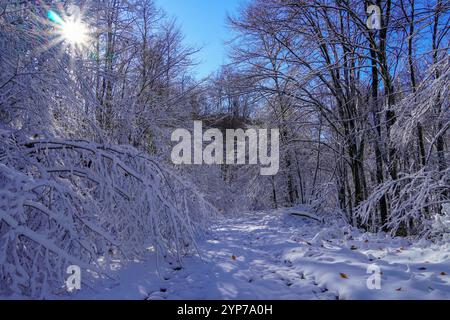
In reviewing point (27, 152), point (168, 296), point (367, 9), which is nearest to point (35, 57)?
point (27, 152)

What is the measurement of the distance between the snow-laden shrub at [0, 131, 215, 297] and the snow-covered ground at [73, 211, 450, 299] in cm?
38

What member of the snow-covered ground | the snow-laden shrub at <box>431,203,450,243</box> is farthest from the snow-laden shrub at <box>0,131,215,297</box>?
the snow-laden shrub at <box>431,203,450,243</box>

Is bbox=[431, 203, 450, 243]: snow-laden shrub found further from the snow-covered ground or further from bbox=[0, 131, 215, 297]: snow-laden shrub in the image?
bbox=[0, 131, 215, 297]: snow-laden shrub

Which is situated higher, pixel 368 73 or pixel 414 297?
pixel 368 73

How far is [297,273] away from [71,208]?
2.90 m

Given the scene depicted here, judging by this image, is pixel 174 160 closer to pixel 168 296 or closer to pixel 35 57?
pixel 35 57

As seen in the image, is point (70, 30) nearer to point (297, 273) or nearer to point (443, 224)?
point (297, 273)

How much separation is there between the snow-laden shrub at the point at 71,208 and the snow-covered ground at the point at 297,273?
0.38 meters

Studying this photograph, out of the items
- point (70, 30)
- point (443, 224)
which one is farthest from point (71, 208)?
point (443, 224)

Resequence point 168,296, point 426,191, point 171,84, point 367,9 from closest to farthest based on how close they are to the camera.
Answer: point 168,296, point 426,191, point 367,9, point 171,84

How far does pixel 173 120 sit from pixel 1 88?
7.87 metres

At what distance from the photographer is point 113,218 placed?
3955mm

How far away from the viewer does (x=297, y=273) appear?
12.6ft

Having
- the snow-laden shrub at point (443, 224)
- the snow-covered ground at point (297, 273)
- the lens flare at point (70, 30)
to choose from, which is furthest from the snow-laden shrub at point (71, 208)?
the snow-laden shrub at point (443, 224)
